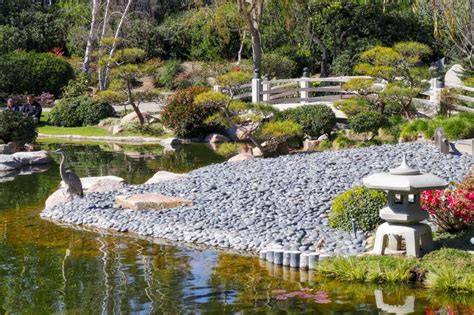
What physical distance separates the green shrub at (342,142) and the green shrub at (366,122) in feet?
1.35

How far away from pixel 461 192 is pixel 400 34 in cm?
2868

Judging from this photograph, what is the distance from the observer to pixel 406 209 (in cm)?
1298

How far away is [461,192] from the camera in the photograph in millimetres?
14023

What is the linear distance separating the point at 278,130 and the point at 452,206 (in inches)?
400

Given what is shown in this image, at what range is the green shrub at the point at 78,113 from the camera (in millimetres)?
33656

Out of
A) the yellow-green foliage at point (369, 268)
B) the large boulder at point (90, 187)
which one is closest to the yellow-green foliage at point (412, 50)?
the large boulder at point (90, 187)

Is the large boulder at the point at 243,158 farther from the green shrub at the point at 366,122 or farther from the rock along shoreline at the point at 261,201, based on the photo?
the green shrub at the point at 366,122

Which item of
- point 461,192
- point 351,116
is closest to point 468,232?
point 461,192

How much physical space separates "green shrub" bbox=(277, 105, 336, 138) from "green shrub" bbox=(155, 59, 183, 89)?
15.3 metres

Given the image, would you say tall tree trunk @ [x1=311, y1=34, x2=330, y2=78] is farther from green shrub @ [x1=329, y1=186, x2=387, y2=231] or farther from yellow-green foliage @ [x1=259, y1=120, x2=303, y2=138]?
green shrub @ [x1=329, y1=186, x2=387, y2=231]

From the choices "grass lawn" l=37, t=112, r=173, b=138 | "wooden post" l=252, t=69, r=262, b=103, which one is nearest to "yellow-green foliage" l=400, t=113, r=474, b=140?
"wooden post" l=252, t=69, r=262, b=103

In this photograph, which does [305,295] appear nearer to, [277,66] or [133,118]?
[133,118]

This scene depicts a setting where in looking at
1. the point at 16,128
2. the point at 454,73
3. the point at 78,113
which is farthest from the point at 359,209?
the point at 454,73

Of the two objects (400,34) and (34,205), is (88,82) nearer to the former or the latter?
(400,34)
